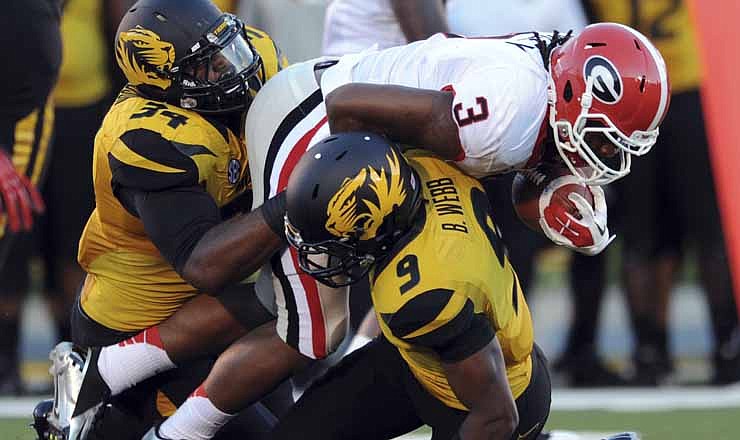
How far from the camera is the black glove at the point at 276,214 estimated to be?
3830 mm

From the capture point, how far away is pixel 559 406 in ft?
18.7

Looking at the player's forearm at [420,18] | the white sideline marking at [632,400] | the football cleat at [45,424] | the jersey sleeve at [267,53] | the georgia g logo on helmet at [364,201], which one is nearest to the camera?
the georgia g logo on helmet at [364,201]

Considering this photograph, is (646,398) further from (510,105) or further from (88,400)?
(510,105)

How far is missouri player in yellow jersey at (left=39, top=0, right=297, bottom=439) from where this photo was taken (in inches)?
156

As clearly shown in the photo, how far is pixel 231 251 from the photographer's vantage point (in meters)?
3.90

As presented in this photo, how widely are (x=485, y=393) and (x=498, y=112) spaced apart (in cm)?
62

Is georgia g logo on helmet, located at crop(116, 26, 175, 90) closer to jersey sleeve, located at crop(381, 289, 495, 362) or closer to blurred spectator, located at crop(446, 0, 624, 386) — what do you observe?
jersey sleeve, located at crop(381, 289, 495, 362)

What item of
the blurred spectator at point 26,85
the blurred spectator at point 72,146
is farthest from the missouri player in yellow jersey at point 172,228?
the blurred spectator at point 72,146

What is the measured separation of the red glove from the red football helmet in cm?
223

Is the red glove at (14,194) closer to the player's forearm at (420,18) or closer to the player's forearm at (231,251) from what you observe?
the player's forearm at (420,18)

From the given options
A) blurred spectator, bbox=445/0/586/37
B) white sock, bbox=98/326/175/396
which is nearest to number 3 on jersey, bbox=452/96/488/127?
white sock, bbox=98/326/175/396

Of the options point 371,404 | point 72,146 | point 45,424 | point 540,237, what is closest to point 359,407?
point 371,404

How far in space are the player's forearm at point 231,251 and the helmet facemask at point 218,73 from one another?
33cm

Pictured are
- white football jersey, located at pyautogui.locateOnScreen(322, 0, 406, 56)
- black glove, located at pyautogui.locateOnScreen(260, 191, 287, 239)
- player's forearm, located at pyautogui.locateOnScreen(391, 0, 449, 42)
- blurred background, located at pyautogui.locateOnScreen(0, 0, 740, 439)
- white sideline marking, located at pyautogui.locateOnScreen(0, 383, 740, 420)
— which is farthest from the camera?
blurred background, located at pyautogui.locateOnScreen(0, 0, 740, 439)
